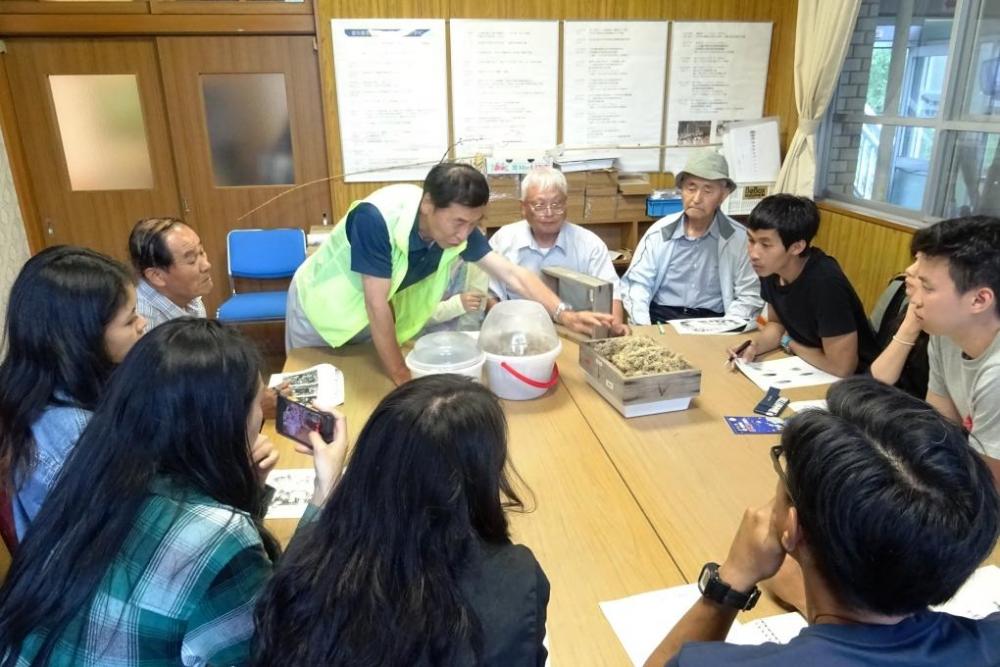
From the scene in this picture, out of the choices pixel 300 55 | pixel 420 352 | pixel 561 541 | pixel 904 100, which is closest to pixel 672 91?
pixel 904 100

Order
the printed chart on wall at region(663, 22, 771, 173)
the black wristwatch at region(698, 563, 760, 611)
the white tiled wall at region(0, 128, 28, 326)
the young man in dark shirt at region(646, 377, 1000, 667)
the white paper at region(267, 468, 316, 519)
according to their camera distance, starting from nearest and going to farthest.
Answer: the young man in dark shirt at region(646, 377, 1000, 667), the black wristwatch at region(698, 563, 760, 611), the white paper at region(267, 468, 316, 519), the white tiled wall at region(0, 128, 28, 326), the printed chart on wall at region(663, 22, 771, 173)

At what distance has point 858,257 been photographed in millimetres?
3480

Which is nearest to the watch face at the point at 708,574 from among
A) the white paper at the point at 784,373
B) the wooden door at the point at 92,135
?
the white paper at the point at 784,373

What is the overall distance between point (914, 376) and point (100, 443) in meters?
2.09

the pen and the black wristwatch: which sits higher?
the black wristwatch

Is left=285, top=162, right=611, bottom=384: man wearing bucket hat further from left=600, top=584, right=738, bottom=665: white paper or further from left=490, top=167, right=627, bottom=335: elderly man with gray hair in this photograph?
left=600, top=584, right=738, bottom=665: white paper

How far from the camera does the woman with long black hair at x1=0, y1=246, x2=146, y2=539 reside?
1235 millimetres

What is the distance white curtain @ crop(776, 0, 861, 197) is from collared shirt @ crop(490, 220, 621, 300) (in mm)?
1564

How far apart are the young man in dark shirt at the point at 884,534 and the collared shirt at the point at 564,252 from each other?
6.92 feet

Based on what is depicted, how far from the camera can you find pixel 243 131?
152 inches

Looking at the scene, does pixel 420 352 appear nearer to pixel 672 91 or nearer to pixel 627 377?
pixel 627 377

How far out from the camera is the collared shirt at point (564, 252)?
2.88 meters

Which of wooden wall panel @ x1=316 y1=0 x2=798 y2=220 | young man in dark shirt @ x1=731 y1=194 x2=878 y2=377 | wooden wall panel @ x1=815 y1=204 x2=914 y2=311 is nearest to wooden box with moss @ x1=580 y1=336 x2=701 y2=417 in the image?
young man in dark shirt @ x1=731 y1=194 x2=878 y2=377

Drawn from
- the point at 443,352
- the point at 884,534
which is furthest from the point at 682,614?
the point at 443,352
